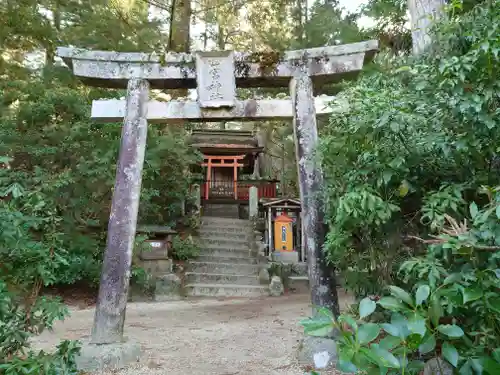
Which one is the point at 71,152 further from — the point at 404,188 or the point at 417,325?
the point at 417,325

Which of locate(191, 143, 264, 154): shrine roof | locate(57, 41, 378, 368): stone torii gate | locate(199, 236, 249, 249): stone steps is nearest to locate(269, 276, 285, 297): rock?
locate(199, 236, 249, 249): stone steps

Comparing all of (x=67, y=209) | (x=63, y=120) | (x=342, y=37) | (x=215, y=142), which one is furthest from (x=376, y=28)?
(x=215, y=142)

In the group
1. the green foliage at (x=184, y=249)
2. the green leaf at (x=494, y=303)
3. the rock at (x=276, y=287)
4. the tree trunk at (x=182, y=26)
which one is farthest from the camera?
the green foliage at (x=184, y=249)

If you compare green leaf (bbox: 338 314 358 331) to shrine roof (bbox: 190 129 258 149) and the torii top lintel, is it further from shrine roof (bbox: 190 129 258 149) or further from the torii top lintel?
shrine roof (bbox: 190 129 258 149)

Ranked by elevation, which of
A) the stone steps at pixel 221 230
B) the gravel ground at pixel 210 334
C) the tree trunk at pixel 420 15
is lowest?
the gravel ground at pixel 210 334

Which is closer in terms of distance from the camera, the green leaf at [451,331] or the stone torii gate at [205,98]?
the green leaf at [451,331]

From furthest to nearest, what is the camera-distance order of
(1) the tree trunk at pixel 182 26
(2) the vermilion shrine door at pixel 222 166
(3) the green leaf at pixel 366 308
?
(2) the vermilion shrine door at pixel 222 166, (1) the tree trunk at pixel 182 26, (3) the green leaf at pixel 366 308

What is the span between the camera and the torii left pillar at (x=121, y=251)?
3854 millimetres

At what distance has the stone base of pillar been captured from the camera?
12.2 feet

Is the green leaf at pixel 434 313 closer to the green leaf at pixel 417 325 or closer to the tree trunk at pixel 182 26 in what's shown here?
the green leaf at pixel 417 325

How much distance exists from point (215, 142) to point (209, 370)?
1320 cm

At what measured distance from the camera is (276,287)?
29.7 feet

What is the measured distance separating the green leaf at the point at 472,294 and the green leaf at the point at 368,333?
0.52 m

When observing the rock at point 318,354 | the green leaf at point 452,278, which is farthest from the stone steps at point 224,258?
the green leaf at point 452,278
